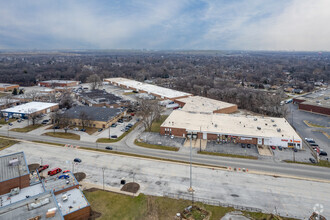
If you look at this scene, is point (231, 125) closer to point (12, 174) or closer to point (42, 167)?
point (42, 167)

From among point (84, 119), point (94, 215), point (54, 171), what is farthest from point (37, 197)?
point (84, 119)

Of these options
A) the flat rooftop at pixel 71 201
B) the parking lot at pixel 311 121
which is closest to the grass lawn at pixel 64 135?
the flat rooftop at pixel 71 201

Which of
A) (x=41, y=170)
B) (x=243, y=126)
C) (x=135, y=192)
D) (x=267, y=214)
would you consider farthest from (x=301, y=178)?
(x=41, y=170)

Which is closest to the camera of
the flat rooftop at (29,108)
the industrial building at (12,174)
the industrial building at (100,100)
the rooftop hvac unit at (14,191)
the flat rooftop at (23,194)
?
the flat rooftop at (23,194)

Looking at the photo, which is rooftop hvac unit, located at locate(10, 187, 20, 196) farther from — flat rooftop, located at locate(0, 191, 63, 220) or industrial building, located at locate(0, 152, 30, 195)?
flat rooftop, located at locate(0, 191, 63, 220)

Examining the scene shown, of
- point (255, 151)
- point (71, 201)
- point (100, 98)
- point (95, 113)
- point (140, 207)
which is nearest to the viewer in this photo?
point (71, 201)

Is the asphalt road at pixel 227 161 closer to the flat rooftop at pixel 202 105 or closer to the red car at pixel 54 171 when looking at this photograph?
the red car at pixel 54 171
